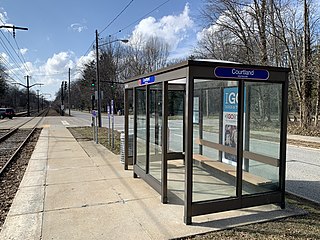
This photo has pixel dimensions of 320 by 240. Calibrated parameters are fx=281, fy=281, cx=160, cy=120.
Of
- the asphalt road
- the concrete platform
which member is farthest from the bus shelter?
the asphalt road

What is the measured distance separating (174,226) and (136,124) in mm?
3102

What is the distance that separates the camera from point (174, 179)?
671cm

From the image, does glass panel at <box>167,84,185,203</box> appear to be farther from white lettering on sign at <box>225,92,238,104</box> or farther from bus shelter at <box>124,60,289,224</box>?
white lettering on sign at <box>225,92,238,104</box>

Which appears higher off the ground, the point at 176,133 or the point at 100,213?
the point at 176,133

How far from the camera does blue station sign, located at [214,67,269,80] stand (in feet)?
13.9

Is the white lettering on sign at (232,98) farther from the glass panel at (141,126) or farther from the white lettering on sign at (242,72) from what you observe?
the glass panel at (141,126)

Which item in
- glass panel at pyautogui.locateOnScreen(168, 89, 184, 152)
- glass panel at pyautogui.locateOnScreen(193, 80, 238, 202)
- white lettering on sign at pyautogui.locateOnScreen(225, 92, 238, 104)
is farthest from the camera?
glass panel at pyautogui.locateOnScreen(168, 89, 184, 152)

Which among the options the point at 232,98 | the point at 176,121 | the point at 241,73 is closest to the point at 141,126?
the point at 176,121

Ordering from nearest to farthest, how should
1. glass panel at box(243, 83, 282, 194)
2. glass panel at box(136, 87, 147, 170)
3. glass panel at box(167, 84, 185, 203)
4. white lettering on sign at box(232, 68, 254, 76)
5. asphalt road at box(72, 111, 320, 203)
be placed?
1. white lettering on sign at box(232, 68, 254, 76)
2. glass panel at box(243, 83, 282, 194)
3. asphalt road at box(72, 111, 320, 203)
4. glass panel at box(136, 87, 147, 170)
5. glass panel at box(167, 84, 185, 203)

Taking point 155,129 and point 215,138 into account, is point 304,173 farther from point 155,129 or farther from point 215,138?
point 155,129

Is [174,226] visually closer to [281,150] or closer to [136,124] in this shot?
[281,150]

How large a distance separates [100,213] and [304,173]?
584 cm

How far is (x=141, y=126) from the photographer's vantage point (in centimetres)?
655

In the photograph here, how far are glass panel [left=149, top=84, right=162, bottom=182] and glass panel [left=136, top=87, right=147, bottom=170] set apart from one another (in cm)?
17
